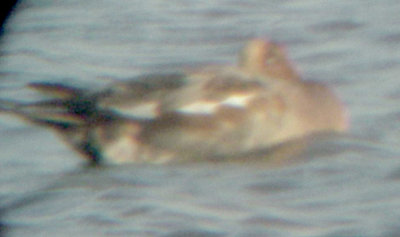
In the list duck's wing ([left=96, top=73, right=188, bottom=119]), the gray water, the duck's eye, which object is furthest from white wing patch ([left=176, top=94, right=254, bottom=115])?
the duck's eye

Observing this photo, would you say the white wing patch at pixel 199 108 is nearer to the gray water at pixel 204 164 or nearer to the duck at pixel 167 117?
the duck at pixel 167 117

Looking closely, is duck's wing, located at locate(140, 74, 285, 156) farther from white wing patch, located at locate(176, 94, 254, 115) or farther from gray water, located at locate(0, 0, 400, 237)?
gray water, located at locate(0, 0, 400, 237)

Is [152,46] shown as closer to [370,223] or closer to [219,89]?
[219,89]

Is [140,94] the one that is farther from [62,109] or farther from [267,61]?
[267,61]

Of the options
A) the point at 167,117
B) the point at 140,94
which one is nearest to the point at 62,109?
the point at 140,94

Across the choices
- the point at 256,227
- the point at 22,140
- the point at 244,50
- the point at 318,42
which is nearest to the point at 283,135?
the point at 244,50
